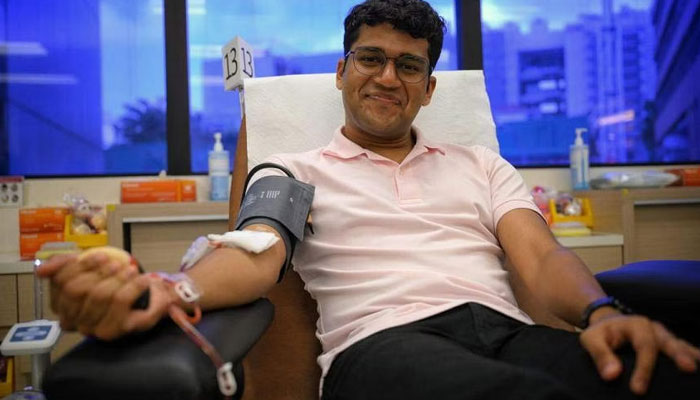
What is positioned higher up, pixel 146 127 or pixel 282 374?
pixel 146 127

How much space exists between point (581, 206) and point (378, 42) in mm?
1480

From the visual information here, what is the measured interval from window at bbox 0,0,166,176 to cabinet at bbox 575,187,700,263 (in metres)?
1.92

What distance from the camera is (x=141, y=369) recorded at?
518mm

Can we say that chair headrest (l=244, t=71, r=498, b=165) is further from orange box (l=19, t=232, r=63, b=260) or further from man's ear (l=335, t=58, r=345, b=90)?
orange box (l=19, t=232, r=63, b=260)

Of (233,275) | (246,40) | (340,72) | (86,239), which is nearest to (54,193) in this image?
(86,239)

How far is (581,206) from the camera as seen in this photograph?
2311 mm

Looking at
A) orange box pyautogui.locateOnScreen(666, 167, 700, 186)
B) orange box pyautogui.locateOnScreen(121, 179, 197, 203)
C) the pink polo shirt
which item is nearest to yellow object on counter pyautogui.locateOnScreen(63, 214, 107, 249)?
orange box pyautogui.locateOnScreen(121, 179, 197, 203)

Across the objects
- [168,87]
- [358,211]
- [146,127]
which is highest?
[168,87]

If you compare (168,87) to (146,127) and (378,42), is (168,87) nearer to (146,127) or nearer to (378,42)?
(146,127)

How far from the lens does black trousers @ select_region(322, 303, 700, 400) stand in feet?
2.12

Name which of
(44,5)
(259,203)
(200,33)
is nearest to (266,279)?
(259,203)

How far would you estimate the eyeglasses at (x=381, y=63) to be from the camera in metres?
1.22

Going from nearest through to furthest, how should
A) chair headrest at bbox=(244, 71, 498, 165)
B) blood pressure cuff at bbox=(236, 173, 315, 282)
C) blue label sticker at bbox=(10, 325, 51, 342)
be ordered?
blood pressure cuff at bbox=(236, 173, 315, 282) → blue label sticker at bbox=(10, 325, 51, 342) → chair headrest at bbox=(244, 71, 498, 165)

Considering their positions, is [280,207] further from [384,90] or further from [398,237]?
[384,90]
